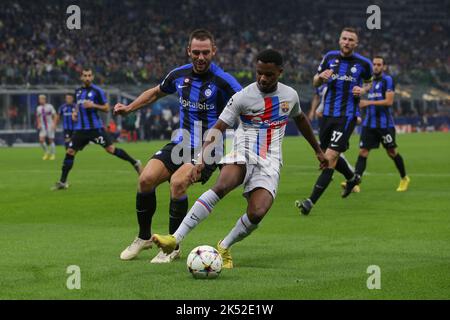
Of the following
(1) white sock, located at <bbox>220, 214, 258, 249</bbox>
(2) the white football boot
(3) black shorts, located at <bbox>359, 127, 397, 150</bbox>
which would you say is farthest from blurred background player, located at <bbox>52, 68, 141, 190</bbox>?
(1) white sock, located at <bbox>220, 214, 258, 249</bbox>

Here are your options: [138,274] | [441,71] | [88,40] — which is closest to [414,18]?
[441,71]

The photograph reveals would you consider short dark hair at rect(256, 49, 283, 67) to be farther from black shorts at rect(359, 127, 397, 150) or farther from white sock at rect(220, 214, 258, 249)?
black shorts at rect(359, 127, 397, 150)

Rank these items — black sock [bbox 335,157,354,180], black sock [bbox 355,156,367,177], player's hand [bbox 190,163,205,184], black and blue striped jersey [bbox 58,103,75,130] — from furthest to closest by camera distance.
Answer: black and blue striped jersey [bbox 58,103,75,130]
black sock [bbox 355,156,367,177]
black sock [bbox 335,157,354,180]
player's hand [bbox 190,163,205,184]

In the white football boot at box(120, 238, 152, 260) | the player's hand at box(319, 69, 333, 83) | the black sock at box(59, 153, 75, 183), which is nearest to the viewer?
the white football boot at box(120, 238, 152, 260)

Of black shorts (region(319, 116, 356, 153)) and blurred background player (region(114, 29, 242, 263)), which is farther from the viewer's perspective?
black shorts (region(319, 116, 356, 153))

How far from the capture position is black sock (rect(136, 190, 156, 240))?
380 inches

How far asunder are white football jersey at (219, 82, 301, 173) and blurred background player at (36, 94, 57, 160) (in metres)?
22.7

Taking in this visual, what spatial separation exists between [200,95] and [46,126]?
25.1m

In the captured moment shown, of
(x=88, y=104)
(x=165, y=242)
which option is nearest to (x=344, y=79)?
(x=88, y=104)

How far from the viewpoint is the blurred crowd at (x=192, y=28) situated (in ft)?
158

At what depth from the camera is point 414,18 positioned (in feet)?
235

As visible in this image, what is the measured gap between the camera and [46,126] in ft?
112

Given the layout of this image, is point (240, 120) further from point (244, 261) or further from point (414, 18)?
point (414, 18)

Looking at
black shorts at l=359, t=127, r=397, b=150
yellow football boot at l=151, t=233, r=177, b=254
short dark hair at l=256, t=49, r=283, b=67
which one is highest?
short dark hair at l=256, t=49, r=283, b=67
